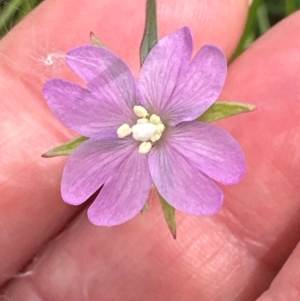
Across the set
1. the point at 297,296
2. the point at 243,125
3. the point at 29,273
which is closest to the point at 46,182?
the point at 29,273

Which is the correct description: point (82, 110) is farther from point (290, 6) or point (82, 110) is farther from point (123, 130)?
point (290, 6)

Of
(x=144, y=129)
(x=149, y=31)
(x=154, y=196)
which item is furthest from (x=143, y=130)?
(x=154, y=196)

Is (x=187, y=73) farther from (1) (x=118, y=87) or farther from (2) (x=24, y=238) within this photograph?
(2) (x=24, y=238)

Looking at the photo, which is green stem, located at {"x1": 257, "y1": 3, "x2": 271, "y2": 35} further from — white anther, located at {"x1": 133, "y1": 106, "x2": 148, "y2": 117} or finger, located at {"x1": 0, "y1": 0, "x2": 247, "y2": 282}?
white anther, located at {"x1": 133, "y1": 106, "x2": 148, "y2": 117}

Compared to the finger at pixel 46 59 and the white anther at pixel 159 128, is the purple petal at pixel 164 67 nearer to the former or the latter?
the white anther at pixel 159 128

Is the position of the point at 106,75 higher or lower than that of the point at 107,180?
higher

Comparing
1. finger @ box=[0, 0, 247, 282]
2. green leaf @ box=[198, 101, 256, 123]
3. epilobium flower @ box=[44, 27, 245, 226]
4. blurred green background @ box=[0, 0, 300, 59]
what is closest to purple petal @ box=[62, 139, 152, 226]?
epilobium flower @ box=[44, 27, 245, 226]

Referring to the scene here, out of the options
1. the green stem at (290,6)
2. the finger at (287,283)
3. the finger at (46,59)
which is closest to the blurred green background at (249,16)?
the green stem at (290,6)
